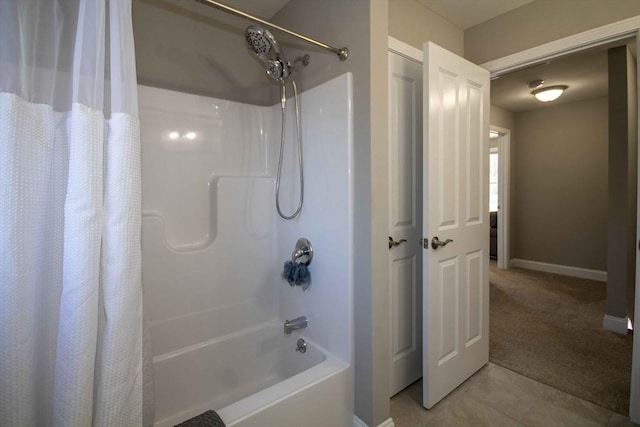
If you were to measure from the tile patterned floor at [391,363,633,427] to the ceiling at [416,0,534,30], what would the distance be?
7.62 ft

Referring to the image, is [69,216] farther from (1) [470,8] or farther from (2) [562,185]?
(2) [562,185]

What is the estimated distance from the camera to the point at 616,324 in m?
2.63

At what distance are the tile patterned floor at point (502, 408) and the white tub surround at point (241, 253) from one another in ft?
1.51

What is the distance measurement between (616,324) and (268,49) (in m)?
3.41

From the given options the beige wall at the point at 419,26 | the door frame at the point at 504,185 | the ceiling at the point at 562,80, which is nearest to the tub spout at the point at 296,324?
the beige wall at the point at 419,26

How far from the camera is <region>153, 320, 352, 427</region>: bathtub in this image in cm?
127

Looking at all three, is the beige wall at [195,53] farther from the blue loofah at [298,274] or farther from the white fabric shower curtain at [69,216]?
the blue loofah at [298,274]

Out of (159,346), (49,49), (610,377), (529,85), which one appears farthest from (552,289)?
(49,49)

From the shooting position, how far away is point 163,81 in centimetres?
174

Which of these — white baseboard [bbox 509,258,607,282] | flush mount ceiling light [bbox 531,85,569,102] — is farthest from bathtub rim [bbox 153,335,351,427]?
white baseboard [bbox 509,258,607,282]

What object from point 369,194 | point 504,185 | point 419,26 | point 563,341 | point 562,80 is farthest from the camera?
point 504,185

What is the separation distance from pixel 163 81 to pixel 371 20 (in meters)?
1.16

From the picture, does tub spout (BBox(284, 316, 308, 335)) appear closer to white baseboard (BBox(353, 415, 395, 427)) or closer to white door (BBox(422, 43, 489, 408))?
white baseboard (BBox(353, 415, 395, 427))

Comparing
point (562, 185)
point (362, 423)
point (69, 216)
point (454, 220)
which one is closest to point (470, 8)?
point (454, 220)
